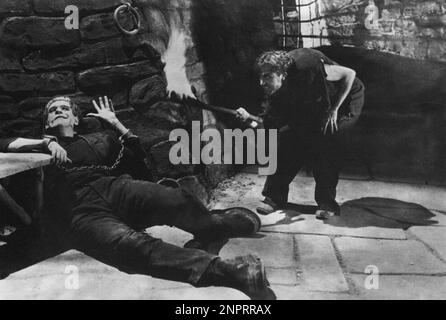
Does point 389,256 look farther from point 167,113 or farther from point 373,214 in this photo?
point 167,113

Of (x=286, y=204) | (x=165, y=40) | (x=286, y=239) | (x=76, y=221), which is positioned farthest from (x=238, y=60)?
(x=76, y=221)

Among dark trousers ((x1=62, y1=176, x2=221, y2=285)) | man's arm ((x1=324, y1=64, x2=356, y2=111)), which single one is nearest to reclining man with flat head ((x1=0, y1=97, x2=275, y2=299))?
dark trousers ((x1=62, y1=176, x2=221, y2=285))

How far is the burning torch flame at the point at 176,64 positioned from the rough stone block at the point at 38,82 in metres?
0.66

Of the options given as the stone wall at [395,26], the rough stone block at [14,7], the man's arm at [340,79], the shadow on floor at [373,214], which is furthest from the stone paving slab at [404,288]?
the rough stone block at [14,7]

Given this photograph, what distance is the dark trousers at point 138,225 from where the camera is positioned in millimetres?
3012

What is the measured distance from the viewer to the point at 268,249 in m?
3.29

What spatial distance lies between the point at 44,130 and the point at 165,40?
1035 mm

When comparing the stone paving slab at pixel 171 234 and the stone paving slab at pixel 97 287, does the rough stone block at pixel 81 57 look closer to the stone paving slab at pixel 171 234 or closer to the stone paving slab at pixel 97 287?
the stone paving slab at pixel 171 234

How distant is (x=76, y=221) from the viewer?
129 inches

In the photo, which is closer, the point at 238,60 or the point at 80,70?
the point at 80,70

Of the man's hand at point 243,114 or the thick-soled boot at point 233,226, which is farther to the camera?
the man's hand at point 243,114

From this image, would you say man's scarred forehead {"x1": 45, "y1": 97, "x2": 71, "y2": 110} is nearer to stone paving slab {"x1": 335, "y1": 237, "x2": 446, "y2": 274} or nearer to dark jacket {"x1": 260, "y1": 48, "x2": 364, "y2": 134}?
dark jacket {"x1": 260, "y1": 48, "x2": 364, "y2": 134}
